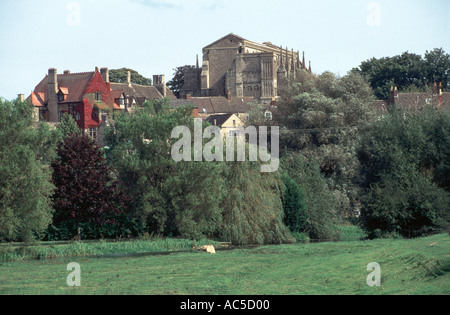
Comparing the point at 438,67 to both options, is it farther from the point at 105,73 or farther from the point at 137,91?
the point at 105,73

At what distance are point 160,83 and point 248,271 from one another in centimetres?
10640

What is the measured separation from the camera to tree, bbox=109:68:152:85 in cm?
13150

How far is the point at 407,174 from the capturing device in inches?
1759

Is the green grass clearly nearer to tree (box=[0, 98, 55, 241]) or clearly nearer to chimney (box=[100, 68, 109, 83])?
tree (box=[0, 98, 55, 241])

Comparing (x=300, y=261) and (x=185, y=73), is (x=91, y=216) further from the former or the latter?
(x=185, y=73)

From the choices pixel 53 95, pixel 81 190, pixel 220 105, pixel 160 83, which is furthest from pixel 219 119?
pixel 81 190

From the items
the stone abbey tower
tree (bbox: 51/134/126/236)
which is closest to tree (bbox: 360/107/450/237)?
tree (bbox: 51/134/126/236)

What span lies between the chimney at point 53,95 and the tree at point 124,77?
33392 millimetres

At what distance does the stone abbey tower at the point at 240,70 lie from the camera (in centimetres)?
14962

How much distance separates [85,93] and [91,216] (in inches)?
2045

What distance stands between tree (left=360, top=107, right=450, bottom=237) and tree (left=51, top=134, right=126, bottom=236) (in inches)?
625

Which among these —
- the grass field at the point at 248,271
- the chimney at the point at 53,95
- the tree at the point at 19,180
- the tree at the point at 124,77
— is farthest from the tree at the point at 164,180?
the tree at the point at 124,77

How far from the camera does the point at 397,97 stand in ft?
302

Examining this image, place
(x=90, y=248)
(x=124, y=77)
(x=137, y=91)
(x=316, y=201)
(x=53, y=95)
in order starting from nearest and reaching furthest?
(x=90, y=248)
(x=316, y=201)
(x=53, y=95)
(x=137, y=91)
(x=124, y=77)
